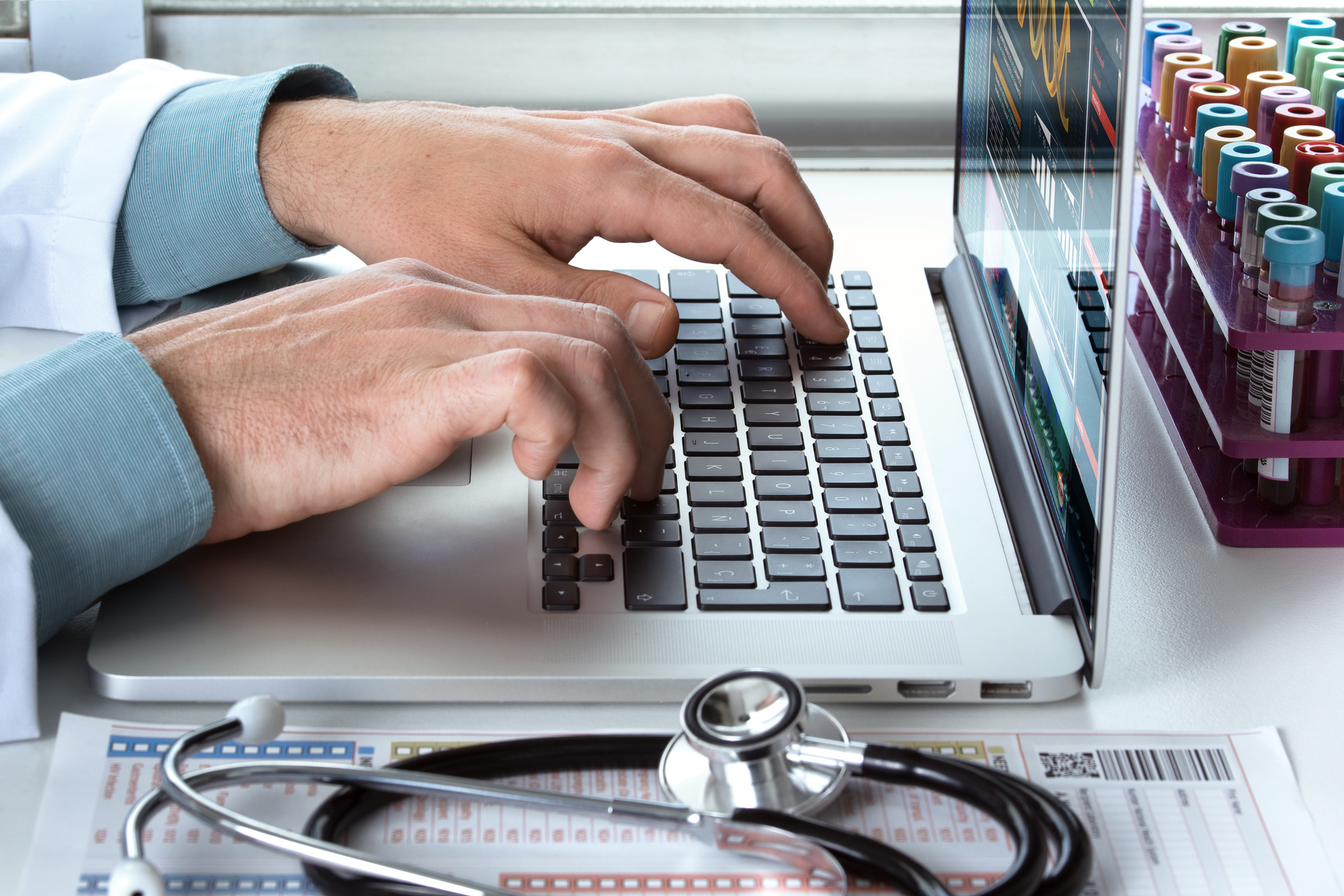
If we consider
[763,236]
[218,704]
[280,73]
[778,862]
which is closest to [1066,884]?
[778,862]

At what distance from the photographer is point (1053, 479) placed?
62cm

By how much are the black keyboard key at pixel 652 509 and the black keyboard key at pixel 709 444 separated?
5 cm

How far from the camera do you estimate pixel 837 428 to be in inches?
28.4

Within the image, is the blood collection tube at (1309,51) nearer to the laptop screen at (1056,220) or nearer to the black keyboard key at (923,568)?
the laptop screen at (1056,220)

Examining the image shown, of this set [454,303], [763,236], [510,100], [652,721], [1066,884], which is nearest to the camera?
[1066,884]

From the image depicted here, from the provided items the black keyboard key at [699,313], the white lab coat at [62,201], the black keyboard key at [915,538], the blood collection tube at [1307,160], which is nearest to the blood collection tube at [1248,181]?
the blood collection tube at [1307,160]

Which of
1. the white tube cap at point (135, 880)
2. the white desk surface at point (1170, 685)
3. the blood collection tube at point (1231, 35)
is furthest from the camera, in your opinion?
the blood collection tube at point (1231, 35)

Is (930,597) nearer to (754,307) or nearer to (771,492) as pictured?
(771,492)

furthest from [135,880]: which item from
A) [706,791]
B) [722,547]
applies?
[722,547]

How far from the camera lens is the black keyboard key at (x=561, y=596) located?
1.91 feet

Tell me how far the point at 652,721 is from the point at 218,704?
0.59 feet

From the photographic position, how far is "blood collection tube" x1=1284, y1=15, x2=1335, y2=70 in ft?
2.66

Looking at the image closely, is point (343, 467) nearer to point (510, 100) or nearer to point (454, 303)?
point (454, 303)

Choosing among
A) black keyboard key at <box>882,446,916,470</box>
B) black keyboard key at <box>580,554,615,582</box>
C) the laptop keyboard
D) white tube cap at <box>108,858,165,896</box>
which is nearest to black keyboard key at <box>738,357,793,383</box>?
the laptop keyboard
